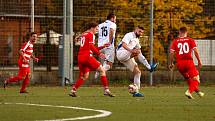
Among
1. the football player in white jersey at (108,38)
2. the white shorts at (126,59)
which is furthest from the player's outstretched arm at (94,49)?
the football player in white jersey at (108,38)

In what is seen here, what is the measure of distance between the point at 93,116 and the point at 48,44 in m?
17.8

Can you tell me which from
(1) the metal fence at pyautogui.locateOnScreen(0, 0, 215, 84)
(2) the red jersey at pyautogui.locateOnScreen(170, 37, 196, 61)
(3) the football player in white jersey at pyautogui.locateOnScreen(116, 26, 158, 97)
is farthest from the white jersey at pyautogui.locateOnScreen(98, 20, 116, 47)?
(1) the metal fence at pyautogui.locateOnScreen(0, 0, 215, 84)

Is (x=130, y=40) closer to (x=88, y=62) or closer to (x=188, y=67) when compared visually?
(x=88, y=62)

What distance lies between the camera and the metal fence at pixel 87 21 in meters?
28.6

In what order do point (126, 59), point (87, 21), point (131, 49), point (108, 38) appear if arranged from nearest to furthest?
point (131, 49), point (126, 59), point (108, 38), point (87, 21)

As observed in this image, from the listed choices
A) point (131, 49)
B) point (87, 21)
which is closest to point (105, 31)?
point (131, 49)

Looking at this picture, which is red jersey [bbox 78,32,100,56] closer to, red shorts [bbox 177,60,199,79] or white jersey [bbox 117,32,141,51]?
white jersey [bbox 117,32,141,51]

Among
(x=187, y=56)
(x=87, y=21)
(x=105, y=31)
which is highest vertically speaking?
(x=87, y=21)

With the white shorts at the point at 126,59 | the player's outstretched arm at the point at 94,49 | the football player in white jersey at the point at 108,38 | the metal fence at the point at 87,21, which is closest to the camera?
the player's outstretched arm at the point at 94,49

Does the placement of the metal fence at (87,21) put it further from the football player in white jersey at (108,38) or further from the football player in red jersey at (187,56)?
the football player in red jersey at (187,56)

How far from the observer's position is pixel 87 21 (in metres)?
28.9

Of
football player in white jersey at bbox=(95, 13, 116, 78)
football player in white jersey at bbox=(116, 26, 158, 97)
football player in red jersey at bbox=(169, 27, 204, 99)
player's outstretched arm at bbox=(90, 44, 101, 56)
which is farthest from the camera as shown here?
football player in white jersey at bbox=(95, 13, 116, 78)

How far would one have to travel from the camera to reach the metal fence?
1128 inches

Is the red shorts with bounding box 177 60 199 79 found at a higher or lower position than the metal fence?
lower
